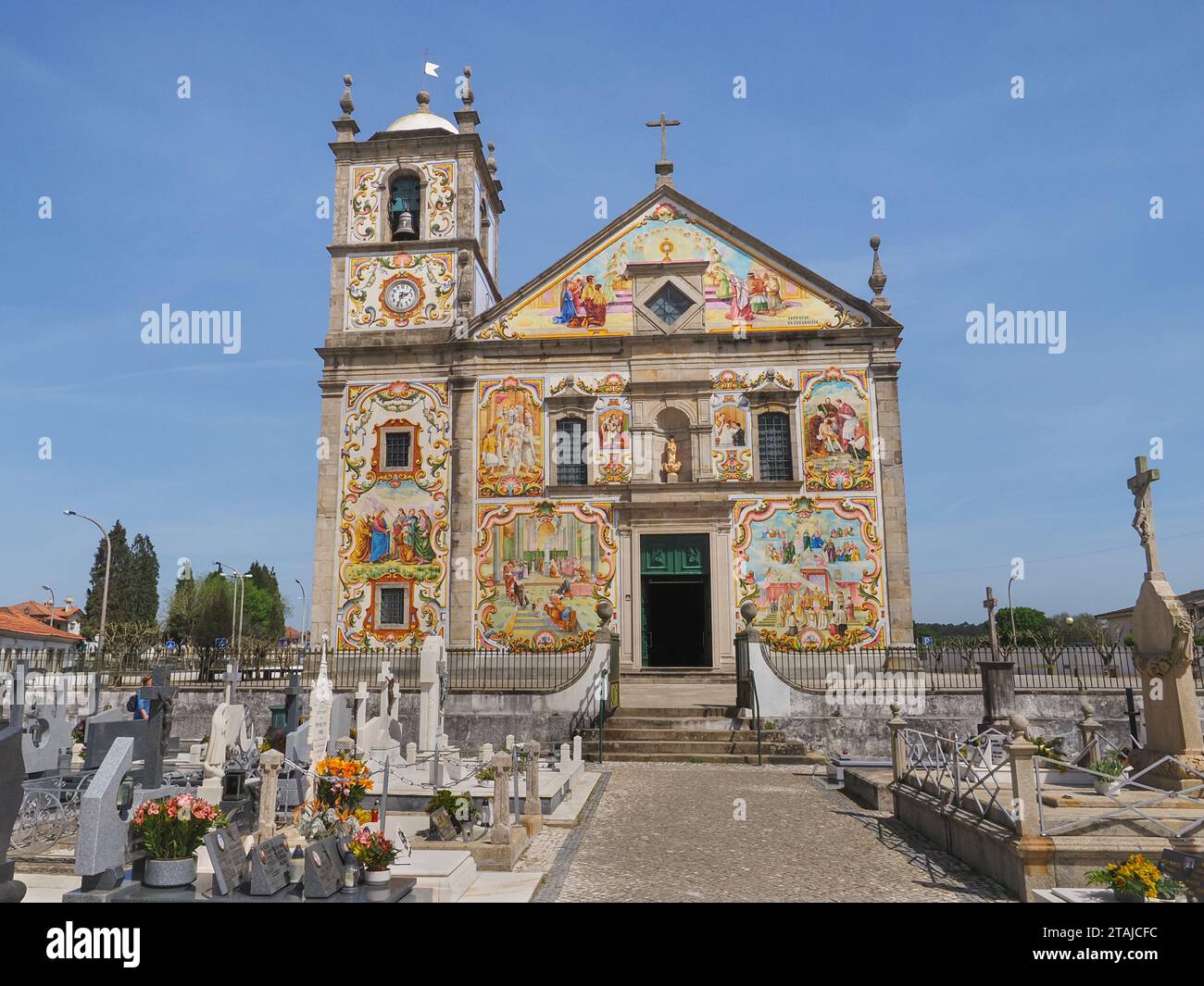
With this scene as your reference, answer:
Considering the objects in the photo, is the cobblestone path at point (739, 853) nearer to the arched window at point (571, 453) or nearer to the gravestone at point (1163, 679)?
the gravestone at point (1163, 679)

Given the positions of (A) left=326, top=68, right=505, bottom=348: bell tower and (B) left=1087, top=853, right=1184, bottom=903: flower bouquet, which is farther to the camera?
(A) left=326, top=68, right=505, bottom=348: bell tower

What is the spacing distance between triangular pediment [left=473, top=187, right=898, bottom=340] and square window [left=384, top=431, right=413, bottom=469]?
3874mm

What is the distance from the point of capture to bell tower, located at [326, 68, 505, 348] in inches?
Answer: 1049

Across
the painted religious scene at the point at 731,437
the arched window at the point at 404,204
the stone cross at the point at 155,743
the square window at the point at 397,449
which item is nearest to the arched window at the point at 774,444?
the painted religious scene at the point at 731,437

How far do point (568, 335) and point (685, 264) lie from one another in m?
4.19

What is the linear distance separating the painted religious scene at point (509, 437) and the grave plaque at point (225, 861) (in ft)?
57.9

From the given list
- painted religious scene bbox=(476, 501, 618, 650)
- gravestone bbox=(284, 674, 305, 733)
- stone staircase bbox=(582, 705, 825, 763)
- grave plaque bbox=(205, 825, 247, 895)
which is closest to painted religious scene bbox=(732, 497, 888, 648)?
painted religious scene bbox=(476, 501, 618, 650)

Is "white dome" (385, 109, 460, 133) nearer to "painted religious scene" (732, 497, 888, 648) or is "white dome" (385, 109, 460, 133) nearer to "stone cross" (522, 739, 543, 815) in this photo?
"painted religious scene" (732, 497, 888, 648)

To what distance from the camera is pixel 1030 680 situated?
20.7m

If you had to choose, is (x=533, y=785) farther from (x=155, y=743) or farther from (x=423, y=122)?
(x=423, y=122)

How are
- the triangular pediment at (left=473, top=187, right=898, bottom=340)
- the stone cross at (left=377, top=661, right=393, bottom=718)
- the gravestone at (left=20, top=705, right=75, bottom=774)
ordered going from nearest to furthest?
the gravestone at (left=20, top=705, right=75, bottom=774) → the stone cross at (left=377, top=661, right=393, bottom=718) → the triangular pediment at (left=473, top=187, right=898, bottom=340)
